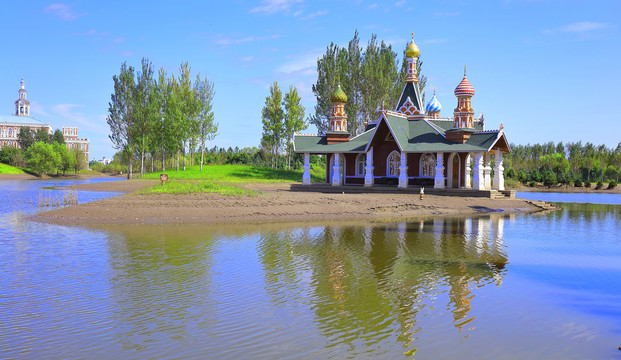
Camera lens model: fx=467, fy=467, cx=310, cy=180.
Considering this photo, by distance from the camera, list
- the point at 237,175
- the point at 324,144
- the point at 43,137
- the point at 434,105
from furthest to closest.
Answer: the point at 43,137, the point at 237,175, the point at 434,105, the point at 324,144

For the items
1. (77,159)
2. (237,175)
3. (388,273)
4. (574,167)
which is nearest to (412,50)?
(237,175)

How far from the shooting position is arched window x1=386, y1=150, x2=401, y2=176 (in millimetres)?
37219

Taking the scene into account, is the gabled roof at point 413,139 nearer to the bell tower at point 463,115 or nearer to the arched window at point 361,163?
the bell tower at point 463,115

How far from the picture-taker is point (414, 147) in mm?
34656

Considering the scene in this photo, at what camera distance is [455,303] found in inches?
341

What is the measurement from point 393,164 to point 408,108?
5993 millimetres

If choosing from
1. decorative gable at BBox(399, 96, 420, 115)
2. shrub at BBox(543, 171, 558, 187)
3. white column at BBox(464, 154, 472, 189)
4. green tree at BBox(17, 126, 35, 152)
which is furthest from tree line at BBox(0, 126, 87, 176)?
shrub at BBox(543, 171, 558, 187)

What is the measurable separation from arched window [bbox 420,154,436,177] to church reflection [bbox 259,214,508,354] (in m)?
16.1

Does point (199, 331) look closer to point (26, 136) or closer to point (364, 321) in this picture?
point (364, 321)

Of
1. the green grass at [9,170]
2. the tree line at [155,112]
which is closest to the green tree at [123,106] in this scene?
the tree line at [155,112]

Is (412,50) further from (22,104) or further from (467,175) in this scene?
(22,104)

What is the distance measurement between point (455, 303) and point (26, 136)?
121402 millimetres

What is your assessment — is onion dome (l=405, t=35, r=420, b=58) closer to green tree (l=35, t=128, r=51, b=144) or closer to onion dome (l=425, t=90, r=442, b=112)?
onion dome (l=425, t=90, r=442, b=112)

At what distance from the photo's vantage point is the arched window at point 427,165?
117 ft
